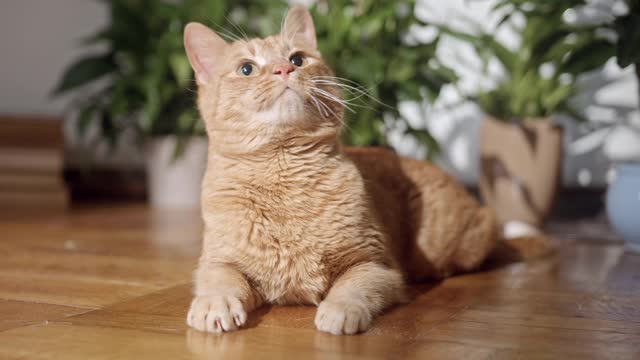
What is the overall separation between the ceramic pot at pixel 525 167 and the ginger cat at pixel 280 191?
1351 millimetres

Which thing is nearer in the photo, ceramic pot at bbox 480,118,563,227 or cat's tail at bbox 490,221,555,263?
cat's tail at bbox 490,221,555,263

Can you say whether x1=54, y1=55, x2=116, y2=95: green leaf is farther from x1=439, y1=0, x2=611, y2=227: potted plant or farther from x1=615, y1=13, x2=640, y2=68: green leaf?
x1=615, y1=13, x2=640, y2=68: green leaf

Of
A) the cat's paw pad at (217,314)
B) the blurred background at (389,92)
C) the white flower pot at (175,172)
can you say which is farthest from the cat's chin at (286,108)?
the white flower pot at (175,172)

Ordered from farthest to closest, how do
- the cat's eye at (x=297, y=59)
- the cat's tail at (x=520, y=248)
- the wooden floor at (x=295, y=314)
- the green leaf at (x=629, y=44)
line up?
the cat's tail at (x=520, y=248), the green leaf at (x=629, y=44), the cat's eye at (x=297, y=59), the wooden floor at (x=295, y=314)

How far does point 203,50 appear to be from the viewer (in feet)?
5.17

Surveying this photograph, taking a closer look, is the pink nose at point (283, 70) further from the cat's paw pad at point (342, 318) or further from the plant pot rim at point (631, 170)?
the plant pot rim at point (631, 170)

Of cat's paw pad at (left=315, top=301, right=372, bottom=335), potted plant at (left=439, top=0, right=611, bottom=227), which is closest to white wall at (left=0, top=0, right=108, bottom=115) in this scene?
potted plant at (left=439, top=0, right=611, bottom=227)

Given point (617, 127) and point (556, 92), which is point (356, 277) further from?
point (617, 127)

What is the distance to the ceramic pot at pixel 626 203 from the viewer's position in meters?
2.22

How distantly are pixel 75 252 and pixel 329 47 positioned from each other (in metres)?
1.23

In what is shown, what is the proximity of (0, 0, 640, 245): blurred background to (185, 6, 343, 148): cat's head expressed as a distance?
81cm

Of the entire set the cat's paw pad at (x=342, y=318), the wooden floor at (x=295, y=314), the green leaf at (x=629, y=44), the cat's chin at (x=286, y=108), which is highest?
the green leaf at (x=629, y=44)

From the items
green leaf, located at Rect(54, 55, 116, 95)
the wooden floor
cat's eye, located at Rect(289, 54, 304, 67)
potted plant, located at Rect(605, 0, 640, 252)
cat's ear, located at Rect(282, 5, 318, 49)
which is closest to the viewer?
the wooden floor

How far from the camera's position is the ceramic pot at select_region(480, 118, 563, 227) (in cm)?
281
